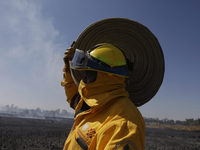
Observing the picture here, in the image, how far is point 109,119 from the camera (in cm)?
119

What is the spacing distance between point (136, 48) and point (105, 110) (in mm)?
998

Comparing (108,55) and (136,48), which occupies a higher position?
(136,48)

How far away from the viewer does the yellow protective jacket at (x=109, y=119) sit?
102 cm

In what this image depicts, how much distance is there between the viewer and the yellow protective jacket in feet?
3.33

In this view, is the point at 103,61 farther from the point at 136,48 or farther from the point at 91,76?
the point at 136,48

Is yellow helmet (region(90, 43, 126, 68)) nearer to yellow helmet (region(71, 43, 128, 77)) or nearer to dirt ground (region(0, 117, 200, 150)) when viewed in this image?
yellow helmet (region(71, 43, 128, 77))

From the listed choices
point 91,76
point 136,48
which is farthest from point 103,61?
point 136,48

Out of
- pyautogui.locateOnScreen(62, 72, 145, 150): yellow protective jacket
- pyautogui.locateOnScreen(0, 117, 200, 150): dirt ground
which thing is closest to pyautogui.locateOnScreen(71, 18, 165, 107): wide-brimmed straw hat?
pyautogui.locateOnScreen(62, 72, 145, 150): yellow protective jacket

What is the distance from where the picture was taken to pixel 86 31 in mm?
1818

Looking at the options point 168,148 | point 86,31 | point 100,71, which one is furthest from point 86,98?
point 168,148

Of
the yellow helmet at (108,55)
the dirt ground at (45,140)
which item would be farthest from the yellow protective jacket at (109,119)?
the dirt ground at (45,140)

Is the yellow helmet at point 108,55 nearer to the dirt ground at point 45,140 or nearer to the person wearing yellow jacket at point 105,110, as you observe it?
the person wearing yellow jacket at point 105,110

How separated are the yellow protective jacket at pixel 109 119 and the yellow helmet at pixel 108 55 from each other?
0.13m

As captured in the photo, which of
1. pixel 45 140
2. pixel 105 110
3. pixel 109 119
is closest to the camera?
pixel 109 119
